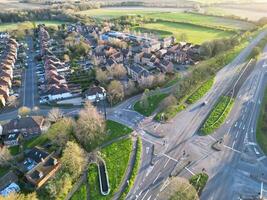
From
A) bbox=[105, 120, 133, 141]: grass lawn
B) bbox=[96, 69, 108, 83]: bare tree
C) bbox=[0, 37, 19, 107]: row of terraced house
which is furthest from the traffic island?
bbox=[0, 37, 19, 107]: row of terraced house

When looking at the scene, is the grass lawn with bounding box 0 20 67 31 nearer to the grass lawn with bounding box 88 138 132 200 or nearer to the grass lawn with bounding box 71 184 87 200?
the grass lawn with bounding box 88 138 132 200

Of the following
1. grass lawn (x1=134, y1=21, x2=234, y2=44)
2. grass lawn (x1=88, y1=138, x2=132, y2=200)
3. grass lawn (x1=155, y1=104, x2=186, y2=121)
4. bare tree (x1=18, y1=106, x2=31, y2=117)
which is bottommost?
grass lawn (x1=134, y1=21, x2=234, y2=44)

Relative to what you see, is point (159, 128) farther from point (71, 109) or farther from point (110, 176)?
point (71, 109)

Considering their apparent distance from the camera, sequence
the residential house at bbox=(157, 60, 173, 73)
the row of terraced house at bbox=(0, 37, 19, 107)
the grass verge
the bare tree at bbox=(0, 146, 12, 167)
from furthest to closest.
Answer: the residential house at bbox=(157, 60, 173, 73) → the row of terraced house at bbox=(0, 37, 19, 107) → the bare tree at bbox=(0, 146, 12, 167) → the grass verge

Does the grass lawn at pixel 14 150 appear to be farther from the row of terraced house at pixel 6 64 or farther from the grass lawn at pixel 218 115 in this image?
the grass lawn at pixel 218 115

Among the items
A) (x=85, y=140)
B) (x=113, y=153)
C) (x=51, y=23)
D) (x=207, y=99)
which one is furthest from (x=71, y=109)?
(x=51, y=23)

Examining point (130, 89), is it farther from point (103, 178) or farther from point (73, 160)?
point (103, 178)
